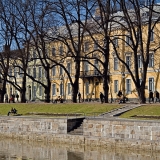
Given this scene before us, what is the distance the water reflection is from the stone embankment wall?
2.25 feet

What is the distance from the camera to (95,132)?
96.3ft

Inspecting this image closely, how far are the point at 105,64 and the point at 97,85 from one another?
26116 mm

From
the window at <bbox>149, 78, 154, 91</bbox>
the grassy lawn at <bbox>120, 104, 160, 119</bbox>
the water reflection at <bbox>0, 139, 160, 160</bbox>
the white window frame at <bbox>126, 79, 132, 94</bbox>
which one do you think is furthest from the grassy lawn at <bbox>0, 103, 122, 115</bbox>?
the white window frame at <bbox>126, 79, 132, 94</bbox>

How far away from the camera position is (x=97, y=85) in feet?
232

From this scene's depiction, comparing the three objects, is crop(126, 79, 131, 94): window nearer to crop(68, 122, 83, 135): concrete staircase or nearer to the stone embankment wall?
the stone embankment wall

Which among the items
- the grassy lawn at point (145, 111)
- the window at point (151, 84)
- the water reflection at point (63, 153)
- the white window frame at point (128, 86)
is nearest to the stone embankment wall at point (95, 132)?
the water reflection at point (63, 153)

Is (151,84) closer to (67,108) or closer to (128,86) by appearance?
(128,86)

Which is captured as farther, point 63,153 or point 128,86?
point 128,86

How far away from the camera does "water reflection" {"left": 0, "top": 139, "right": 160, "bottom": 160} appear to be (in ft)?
Result: 79.8

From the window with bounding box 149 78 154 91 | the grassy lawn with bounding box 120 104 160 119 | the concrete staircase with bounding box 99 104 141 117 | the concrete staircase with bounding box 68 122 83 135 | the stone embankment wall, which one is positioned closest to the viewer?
the stone embankment wall

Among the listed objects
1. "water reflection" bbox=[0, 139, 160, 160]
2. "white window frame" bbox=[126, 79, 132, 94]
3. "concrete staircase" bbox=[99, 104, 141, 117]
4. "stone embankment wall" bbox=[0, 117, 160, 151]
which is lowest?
"water reflection" bbox=[0, 139, 160, 160]

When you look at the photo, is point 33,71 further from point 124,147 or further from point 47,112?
point 124,147

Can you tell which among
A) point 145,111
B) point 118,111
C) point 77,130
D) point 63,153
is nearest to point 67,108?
point 118,111

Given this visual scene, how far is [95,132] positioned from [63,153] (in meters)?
4.04
